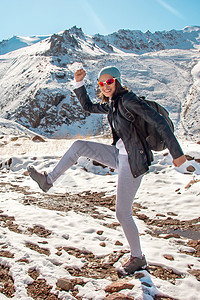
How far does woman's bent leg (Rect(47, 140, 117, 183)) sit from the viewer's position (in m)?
2.86

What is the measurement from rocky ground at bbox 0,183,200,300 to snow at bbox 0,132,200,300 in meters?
0.07

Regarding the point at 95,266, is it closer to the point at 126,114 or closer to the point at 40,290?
the point at 40,290

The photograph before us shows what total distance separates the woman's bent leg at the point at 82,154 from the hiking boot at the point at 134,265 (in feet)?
3.46

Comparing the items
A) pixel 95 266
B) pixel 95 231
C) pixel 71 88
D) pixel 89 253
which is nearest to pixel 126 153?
pixel 95 266

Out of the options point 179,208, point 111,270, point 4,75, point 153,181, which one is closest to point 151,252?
point 111,270

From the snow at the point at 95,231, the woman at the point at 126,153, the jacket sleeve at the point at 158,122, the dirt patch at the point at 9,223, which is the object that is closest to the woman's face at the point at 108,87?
the woman at the point at 126,153

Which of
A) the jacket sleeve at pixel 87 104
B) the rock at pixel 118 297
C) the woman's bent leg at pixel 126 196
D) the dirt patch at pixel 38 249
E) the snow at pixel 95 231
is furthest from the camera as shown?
the jacket sleeve at pixel 87 104

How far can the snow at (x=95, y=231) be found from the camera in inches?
95.3

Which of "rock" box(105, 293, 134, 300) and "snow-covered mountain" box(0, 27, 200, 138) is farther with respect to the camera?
"snow-covered mountain" box(0, 27, 200, 138)

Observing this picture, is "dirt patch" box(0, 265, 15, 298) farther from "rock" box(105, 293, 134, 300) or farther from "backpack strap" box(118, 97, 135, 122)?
"backpack strap" box(118, 97, 135, 122)

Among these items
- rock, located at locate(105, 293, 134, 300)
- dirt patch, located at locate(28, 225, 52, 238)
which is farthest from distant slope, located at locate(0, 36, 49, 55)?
rock, located at locate(105, 293, 134, 300)

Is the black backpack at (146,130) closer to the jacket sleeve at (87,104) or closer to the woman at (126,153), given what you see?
the woman at (126,153)

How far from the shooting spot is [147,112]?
2307mm

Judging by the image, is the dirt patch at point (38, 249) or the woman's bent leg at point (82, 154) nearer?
the woman's bent leg at point (82, 154)
